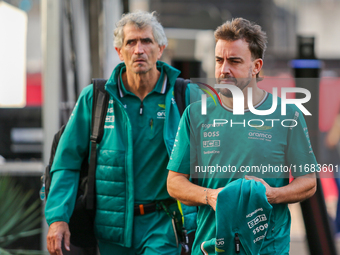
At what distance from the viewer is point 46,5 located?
468 cm

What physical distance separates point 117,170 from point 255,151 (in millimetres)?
989

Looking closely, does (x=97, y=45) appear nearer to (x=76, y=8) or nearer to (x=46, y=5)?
(x=76, y=8)

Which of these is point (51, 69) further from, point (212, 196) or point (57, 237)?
point (212, 196)

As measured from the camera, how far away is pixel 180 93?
121 inches

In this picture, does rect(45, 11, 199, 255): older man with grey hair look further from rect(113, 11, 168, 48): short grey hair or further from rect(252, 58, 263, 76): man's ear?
rect(252, 58, 263, 76): man's ear

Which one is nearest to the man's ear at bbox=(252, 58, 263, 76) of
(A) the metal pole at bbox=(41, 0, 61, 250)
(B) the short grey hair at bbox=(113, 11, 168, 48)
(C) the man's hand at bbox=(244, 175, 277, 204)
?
(C) the man's hand at bbox=(244, 175, 277, 204)

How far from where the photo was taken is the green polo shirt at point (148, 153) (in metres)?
2.94

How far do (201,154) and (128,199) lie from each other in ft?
2.48

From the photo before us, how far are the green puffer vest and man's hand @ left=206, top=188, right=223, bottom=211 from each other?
28.2 inches

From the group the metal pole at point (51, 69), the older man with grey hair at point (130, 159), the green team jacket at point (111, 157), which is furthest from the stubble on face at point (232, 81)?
the metal pole at point (51, 69)

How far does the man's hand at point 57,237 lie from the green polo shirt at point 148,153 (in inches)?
18.0

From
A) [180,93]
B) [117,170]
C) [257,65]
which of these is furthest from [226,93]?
[117,170]

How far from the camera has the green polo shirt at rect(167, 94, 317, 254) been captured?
7.34 ft

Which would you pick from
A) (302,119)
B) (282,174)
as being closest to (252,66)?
(302,119)
